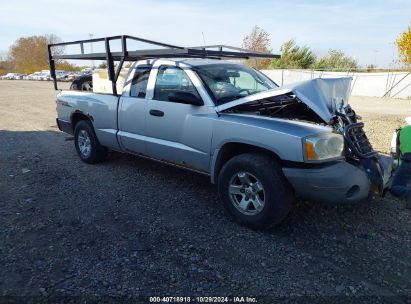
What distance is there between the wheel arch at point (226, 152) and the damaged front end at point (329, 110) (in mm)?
428

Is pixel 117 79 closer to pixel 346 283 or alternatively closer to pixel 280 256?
pixel 280 256

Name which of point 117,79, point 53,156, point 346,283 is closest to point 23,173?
point 53,156

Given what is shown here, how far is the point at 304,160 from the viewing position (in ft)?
10.3

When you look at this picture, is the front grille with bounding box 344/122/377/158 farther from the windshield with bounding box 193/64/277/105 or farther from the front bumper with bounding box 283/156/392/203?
the windshield with bounding box 193/64/277/105

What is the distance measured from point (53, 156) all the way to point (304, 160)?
5111mm

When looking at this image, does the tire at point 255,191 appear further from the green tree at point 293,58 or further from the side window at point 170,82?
the green tree at point 293,58

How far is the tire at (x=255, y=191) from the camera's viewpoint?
3.32 metres

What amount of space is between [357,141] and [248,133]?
119 centimetres

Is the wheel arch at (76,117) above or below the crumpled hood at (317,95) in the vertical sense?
below

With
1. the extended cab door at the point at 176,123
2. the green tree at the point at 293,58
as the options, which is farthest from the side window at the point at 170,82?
the green tree at the point at 293,58

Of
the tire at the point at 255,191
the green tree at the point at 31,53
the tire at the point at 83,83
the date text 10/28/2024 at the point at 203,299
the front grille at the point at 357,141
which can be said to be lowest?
the date text 10/28/2024 at the point at 203,299

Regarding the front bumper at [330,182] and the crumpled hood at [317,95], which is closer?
the front bumper at [330,182]

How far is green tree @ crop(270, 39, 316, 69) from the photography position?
33.3 metres

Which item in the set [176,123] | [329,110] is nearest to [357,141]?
[329,110]
